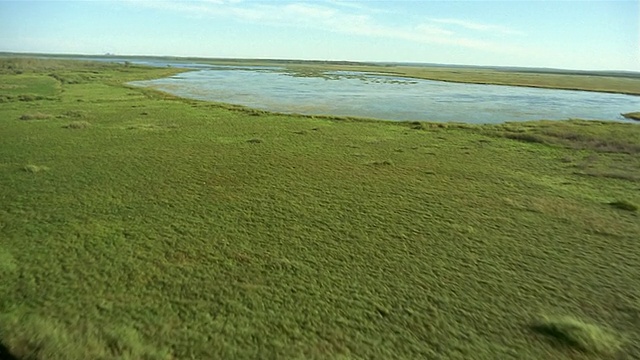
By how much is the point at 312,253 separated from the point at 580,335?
7597 mm

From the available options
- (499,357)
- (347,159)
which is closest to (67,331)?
(499,357)

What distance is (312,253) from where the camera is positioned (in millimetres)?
A: 11852

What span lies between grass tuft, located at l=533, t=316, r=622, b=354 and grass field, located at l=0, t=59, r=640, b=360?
0.03 m

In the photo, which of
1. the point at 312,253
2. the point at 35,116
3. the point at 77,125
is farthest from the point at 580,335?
the point at 35,116

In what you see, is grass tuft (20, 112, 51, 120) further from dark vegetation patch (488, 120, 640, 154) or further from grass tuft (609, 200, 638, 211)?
grass tuft (609, 200, 638, 211)

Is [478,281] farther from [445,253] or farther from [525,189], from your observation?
[525,189]

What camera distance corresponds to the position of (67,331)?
8.06m

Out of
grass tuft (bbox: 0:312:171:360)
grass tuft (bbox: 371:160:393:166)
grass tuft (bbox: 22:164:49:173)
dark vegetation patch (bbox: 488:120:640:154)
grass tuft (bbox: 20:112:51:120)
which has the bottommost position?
grass tuft (bbox: 0:312:171:360)

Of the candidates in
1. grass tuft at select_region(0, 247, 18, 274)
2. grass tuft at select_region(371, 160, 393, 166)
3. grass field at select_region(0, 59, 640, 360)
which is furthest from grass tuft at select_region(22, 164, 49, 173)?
grass tuft at select_region(371, 160, 393, 166)

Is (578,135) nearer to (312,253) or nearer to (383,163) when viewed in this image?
(383,163)

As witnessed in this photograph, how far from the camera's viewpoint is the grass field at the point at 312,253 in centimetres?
817

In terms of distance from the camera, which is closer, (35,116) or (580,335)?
(580,335)

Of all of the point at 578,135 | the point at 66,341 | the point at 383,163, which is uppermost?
the point at 578,135

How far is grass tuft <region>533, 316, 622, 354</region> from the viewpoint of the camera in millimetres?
8078
